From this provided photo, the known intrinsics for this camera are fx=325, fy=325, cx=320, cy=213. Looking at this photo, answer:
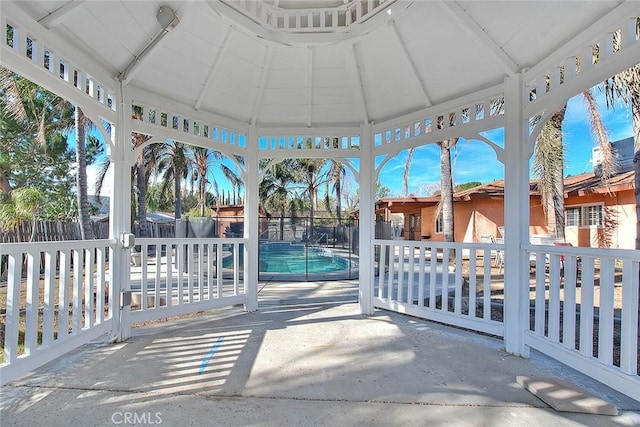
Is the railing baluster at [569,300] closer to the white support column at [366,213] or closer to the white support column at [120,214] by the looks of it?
the white support column at [366,213]

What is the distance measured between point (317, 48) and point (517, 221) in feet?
9.67

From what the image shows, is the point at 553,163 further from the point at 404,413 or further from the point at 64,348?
the point at 64,348

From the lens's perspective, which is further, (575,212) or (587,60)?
(575,212)

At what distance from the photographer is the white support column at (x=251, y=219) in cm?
478

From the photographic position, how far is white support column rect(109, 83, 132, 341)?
3.48 meters

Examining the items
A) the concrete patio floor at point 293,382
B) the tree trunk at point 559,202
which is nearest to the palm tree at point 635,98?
the concrete patio floor at point 293,382

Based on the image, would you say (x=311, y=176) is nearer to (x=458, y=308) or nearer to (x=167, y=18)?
(x=458, y=308)

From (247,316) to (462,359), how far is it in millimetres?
2754

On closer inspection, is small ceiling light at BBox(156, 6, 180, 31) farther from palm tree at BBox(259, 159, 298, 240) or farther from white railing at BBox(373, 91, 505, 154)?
palm tree at BBox(259, 159, 298, 240)

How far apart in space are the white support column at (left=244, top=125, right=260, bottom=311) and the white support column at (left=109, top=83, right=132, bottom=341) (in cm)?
159

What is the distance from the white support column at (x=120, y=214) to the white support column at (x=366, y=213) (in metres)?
2.96

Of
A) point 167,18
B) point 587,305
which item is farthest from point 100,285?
point 587,305

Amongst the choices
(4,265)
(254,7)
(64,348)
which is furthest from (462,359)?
(4,265)

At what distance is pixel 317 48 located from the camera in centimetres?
389
